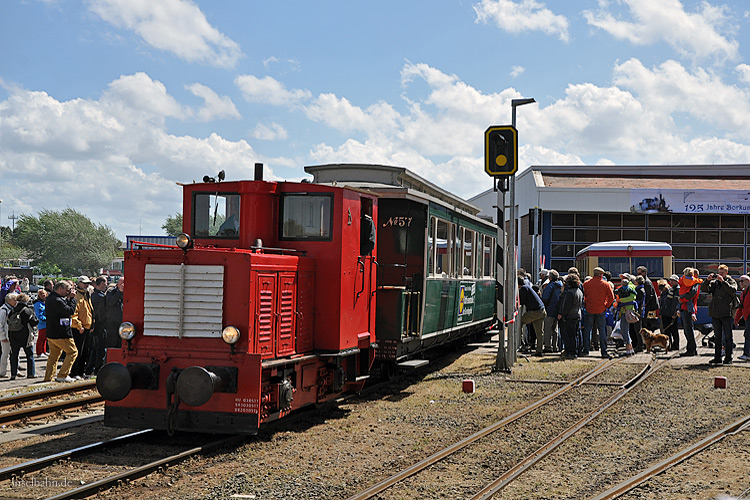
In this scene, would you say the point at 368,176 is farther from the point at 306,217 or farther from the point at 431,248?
the point at 306,217

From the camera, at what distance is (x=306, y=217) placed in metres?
9.62

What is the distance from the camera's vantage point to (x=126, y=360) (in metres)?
8.43

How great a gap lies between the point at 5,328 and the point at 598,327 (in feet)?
40.1

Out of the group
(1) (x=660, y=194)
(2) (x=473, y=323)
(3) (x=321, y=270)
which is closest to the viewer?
(3) (x=321, y=270)

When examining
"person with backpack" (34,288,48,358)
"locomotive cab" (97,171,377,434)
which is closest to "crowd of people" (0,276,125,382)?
"person with backpack" (34,288,48,358)

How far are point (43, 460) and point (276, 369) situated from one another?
8.21 ft

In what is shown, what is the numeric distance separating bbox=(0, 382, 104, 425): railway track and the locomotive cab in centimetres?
227

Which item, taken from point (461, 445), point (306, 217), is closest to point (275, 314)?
point (306, 217)

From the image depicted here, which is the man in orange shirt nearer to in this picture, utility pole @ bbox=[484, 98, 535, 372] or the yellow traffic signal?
utility pole @ bbox=[484, 98, 535, 372]

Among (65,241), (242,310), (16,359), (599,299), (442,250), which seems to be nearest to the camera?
(242,310)

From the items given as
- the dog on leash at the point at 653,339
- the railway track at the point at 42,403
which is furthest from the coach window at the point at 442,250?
the dog on leash at the point at 653,339

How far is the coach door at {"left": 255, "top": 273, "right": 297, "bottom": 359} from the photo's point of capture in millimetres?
8398

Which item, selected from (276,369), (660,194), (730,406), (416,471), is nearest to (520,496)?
(416,471)

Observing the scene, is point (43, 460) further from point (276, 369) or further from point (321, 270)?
point (321, 270)
